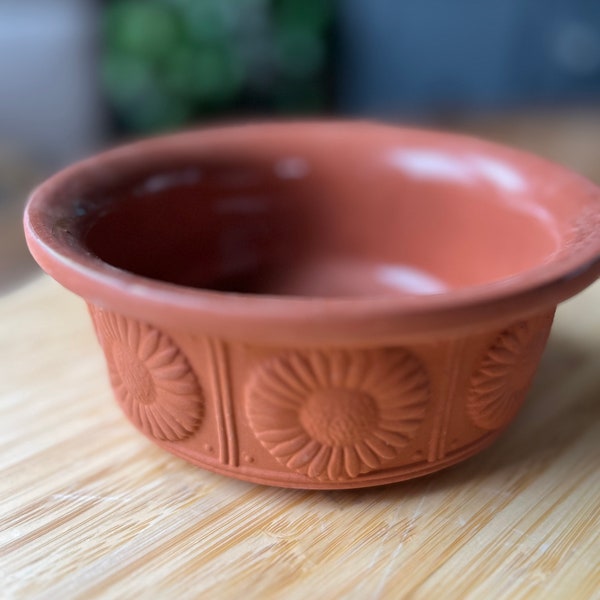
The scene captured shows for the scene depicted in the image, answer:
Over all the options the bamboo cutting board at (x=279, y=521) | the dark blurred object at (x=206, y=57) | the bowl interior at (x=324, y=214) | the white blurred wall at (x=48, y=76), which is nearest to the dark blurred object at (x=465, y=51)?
the dark blurred object at (x=206, y=57)

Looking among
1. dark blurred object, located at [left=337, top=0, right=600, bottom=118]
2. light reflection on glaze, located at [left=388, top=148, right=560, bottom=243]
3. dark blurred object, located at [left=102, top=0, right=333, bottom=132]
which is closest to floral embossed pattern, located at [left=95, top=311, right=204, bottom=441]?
light reflection on glaze, located at [left=388, top=148, right=560, bottom=243]

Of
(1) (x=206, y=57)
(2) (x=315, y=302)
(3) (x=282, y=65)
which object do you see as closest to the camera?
(2) (x=315, y=302)

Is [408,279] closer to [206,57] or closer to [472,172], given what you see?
[472,172]

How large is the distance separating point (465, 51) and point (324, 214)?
1.82m

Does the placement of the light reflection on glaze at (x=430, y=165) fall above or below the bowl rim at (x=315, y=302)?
below

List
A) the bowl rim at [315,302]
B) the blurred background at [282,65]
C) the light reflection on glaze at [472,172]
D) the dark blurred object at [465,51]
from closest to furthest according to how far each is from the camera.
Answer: the bowl rim at [315,302]
the light reflection on glaze at [472,172]
the blurred background at [282,65]
the dark blurred object at [465,51]

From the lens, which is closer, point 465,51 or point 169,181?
point 169,181

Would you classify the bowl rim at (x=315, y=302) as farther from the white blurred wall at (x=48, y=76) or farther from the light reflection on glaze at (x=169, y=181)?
the white blurred wall at (x=48, y=76)

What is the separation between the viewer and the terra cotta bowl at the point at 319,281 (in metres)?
0.47

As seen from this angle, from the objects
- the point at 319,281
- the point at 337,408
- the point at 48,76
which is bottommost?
the point at 48,76

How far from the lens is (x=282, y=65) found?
2301mm

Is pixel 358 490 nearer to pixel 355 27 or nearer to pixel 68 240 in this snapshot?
pixel 68 240

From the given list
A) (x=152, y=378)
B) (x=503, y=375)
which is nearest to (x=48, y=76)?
(x=152, y=378)

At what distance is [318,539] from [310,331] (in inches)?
7.1
